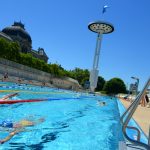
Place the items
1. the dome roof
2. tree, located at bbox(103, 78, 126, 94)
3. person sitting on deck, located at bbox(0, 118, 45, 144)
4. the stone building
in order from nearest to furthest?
person sitting on deck, located at bbox(0, 118, 45, 144)
the stone building
the dome roof
tree, located at bbox(103, 78, 126, 94)

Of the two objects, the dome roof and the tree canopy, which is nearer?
the tree canopy

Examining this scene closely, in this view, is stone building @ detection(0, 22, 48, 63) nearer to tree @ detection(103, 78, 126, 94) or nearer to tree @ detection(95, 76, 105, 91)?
tree @ detection(95, 76, 105, 91)

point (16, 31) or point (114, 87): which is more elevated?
point (16, 31)

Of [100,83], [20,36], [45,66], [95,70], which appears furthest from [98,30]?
[100,83]

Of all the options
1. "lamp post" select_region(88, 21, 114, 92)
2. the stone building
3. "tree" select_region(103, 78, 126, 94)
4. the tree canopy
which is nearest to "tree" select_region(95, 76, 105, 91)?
the tree canopy

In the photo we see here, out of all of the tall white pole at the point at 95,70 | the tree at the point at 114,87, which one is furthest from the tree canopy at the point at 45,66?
the tall white pole at the point at 95,70

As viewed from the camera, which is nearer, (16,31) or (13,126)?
(13,126)

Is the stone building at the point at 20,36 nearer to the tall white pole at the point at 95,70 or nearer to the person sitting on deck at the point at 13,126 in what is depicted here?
the tall white pole at the point at 95,70

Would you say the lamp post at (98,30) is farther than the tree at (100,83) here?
No

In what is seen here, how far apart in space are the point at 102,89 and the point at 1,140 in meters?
95.4

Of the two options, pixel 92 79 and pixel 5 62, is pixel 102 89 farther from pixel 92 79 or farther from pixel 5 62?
pixel 5 62

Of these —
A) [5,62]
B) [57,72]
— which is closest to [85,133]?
[5,62]

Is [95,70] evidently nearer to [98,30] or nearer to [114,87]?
[98,30]

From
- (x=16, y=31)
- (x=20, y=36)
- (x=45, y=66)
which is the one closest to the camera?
(x=45, y=66)
